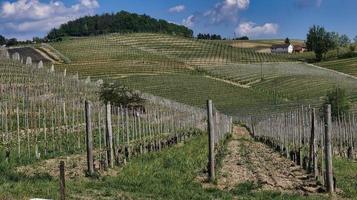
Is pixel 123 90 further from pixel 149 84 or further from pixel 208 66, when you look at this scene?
pixel 208 66

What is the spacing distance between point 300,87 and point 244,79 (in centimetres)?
1002

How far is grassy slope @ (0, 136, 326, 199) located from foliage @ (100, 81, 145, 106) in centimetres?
2474

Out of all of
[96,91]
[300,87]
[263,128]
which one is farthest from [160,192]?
[300,87]

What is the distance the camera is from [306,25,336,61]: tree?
15700cm

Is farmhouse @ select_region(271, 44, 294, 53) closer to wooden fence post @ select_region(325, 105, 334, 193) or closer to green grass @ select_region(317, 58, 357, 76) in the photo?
green grass @ select_region(317, 58, 357, 76)

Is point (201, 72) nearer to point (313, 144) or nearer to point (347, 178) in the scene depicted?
point (347, 178)

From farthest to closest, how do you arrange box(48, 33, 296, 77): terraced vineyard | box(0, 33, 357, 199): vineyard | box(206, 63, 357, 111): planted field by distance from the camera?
box(48, 33, 296, 77): terraced vineyard
box(206, 63, 357, 111): planted field
box(0, 33, 357, 199): vineyard

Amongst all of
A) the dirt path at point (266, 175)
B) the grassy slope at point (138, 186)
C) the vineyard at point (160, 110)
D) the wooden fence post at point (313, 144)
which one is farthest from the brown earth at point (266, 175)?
the grassy slope at point (138, 186)

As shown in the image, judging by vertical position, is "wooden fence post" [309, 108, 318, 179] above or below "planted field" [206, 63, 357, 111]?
above

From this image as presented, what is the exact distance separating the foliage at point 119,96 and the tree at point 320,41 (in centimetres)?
11628

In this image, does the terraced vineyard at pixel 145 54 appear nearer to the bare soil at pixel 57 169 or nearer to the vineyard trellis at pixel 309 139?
the vineyard trellis at pixel 309 139

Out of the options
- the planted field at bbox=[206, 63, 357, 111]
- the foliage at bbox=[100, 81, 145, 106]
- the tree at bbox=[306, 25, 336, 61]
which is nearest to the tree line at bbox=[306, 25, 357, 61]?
the tree at bbox=[306, 25, 336, 61]

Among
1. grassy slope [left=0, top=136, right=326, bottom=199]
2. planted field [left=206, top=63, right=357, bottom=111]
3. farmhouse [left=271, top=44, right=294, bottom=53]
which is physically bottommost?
planted field [left=206, top=63, right=357, bottom=111]

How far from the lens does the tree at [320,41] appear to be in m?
157
